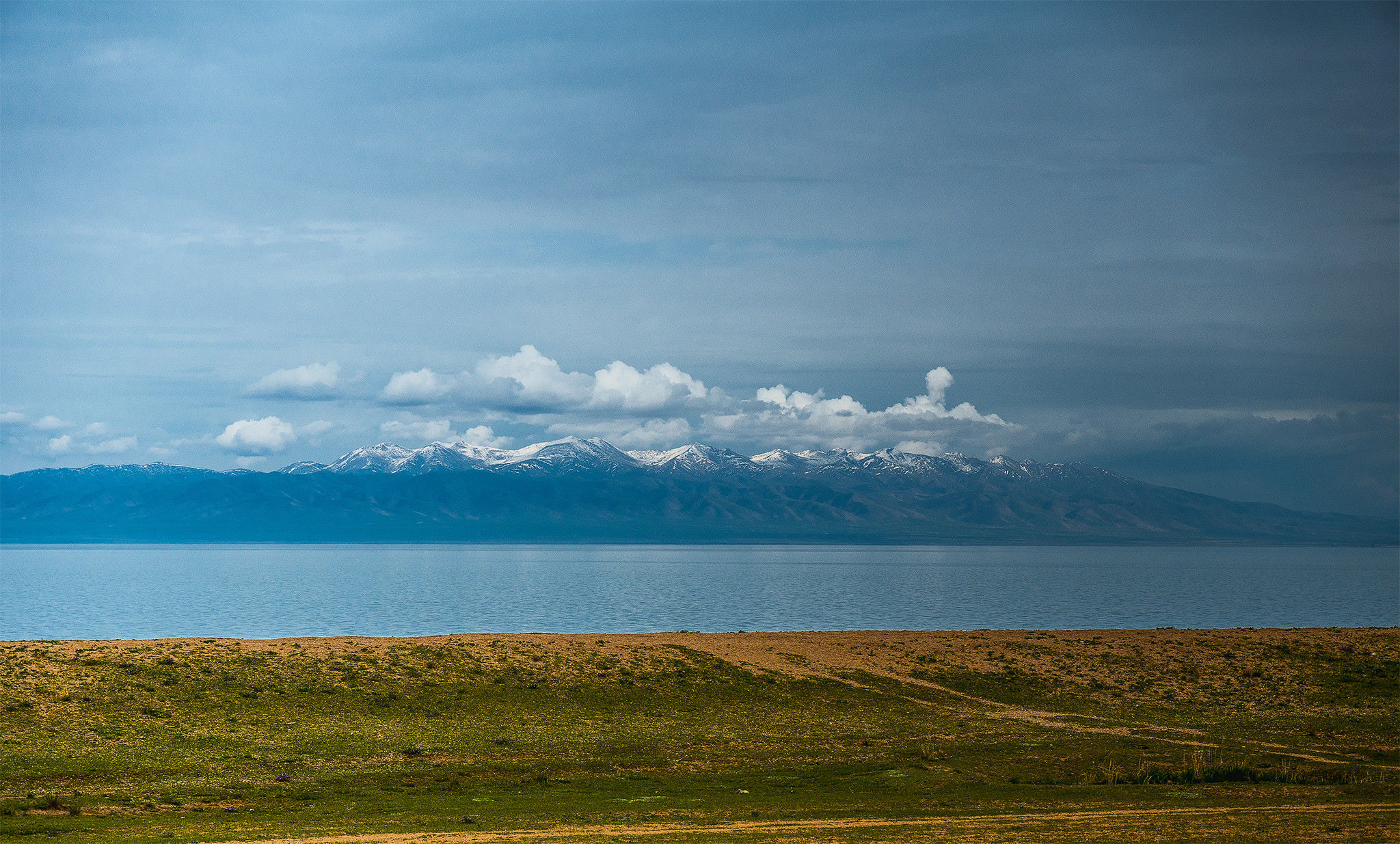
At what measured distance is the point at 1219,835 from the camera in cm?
2533

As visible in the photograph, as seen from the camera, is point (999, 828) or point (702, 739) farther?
point (702, 739)

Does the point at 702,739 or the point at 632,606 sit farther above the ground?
the point at 702,739

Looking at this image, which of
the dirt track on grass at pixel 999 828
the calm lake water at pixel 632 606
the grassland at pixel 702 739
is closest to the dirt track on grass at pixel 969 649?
the grassland at pixel 702 739

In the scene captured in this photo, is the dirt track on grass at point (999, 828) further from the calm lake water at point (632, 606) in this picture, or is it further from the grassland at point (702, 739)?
the calm lake water at point (632, 606)

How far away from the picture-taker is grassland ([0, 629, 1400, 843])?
27.4 meters

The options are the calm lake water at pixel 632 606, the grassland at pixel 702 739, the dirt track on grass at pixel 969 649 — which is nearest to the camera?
the grassland at pixel 702 739

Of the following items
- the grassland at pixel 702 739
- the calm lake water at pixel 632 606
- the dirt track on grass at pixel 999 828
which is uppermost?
the dirt track on grass at pixel 999 828

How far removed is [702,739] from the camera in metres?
40.7

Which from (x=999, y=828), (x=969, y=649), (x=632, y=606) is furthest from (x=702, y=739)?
(x=632, y=606)

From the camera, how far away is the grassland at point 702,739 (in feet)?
89.9

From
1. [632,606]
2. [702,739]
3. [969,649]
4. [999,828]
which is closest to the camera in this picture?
[999,828]

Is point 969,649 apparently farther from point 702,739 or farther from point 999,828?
point 999,828

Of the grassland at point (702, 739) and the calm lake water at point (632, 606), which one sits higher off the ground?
the grassland at point (702, 739)

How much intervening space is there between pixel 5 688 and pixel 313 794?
56.9 ft
